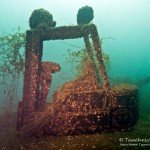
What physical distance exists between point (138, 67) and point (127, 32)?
76.5 feet

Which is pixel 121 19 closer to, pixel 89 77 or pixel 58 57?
pixel 58 57

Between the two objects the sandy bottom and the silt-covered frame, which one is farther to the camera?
the silt-covered frame

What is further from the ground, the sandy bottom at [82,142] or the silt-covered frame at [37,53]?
the silt-covered frame at [37,53]

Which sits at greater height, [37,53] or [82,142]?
[37,53]

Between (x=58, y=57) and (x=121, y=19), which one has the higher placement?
(x=121, y=19)

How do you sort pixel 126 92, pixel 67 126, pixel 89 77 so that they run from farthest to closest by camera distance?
pixel 89 77 → pixel 126 92 → pixel 67 126

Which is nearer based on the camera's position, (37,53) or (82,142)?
(82,142)

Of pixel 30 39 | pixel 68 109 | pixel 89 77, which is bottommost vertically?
pixel 68 109

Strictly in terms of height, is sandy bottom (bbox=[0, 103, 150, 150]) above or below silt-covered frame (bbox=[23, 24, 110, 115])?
below

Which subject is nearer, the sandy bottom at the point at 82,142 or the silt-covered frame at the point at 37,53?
the sandy bottom at the point at 82,142

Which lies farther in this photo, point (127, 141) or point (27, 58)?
point (27, 58)

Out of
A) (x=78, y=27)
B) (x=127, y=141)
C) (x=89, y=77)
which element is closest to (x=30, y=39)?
(x=78, y=27)

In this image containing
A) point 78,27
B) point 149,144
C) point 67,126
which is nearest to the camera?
point 149,144

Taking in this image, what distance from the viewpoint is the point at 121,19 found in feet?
537
